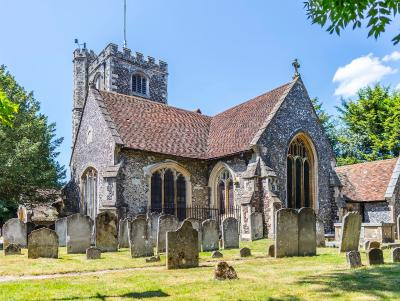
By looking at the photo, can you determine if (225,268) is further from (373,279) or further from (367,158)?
(367,158)

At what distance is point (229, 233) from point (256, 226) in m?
3.60

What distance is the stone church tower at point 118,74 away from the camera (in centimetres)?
3344

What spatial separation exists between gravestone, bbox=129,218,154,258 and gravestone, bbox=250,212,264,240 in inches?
249

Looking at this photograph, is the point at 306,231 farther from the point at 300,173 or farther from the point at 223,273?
the point at 300,173

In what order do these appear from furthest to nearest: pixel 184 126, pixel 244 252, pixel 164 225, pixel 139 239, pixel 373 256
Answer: pixel 184 126 → pixel 164 225 → pixel 139 239 → pixel 244 252 → pixel 373 256

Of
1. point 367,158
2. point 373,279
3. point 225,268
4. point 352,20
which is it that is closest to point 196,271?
point 225,268

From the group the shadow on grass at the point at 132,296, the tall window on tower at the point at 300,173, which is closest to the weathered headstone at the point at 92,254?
the shadow on grass at the point at 132,296

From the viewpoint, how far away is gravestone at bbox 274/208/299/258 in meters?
11.3

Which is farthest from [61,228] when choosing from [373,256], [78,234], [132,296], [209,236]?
[373,256]

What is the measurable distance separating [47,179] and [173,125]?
9.91 m

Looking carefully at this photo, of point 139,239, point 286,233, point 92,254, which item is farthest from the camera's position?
point 139,239

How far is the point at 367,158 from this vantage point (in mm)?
36031

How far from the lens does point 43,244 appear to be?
12492mm

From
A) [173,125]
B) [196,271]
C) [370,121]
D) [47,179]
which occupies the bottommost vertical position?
[196,271]
